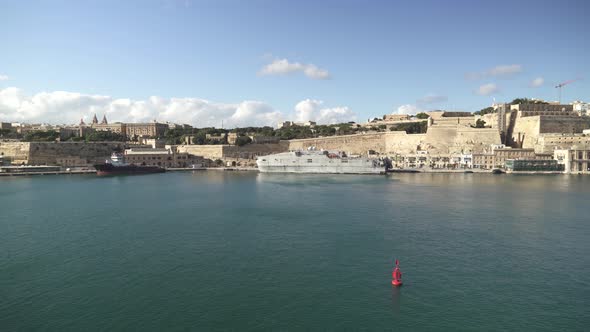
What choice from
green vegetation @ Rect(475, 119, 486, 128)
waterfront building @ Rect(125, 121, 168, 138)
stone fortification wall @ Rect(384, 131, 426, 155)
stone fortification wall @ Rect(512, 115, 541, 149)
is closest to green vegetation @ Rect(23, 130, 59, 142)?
waterfront building @ Rect(125, 121, 168, 138)

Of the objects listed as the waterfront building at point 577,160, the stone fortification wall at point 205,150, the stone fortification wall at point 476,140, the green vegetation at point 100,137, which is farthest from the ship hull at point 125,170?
the waterfront building at point 577,160

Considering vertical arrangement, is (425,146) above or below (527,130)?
below

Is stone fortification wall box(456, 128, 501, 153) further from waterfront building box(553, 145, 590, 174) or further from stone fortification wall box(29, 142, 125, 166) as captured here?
stone fortification wall box(29, 142, 125, 166)

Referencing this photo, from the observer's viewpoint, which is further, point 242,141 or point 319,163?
point 242,141

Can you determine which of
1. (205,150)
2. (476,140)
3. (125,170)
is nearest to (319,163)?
(476,140)

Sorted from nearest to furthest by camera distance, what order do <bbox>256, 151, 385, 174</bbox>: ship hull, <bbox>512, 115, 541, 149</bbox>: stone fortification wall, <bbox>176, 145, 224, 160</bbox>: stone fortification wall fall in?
1. <bbox>256, 151, 385, 174</bbox>: ship hull
2. <bbox>512, 115, 541, 149</bbox>: stone fortification wall
3. <bbox>176, 145, 224, 160</bbox>: stone fortification wall

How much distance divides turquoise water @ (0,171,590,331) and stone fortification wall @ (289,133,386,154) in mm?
24144

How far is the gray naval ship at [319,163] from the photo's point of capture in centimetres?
3056

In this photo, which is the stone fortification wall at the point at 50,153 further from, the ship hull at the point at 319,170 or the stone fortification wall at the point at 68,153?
the ship hull at the point at 319,170

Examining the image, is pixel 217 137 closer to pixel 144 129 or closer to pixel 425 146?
pixel 144 129

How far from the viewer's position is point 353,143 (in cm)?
3984

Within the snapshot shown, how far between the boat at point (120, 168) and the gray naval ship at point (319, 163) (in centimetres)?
973

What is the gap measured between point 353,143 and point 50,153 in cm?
2789

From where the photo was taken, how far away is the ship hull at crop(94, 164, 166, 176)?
31.4 meters
